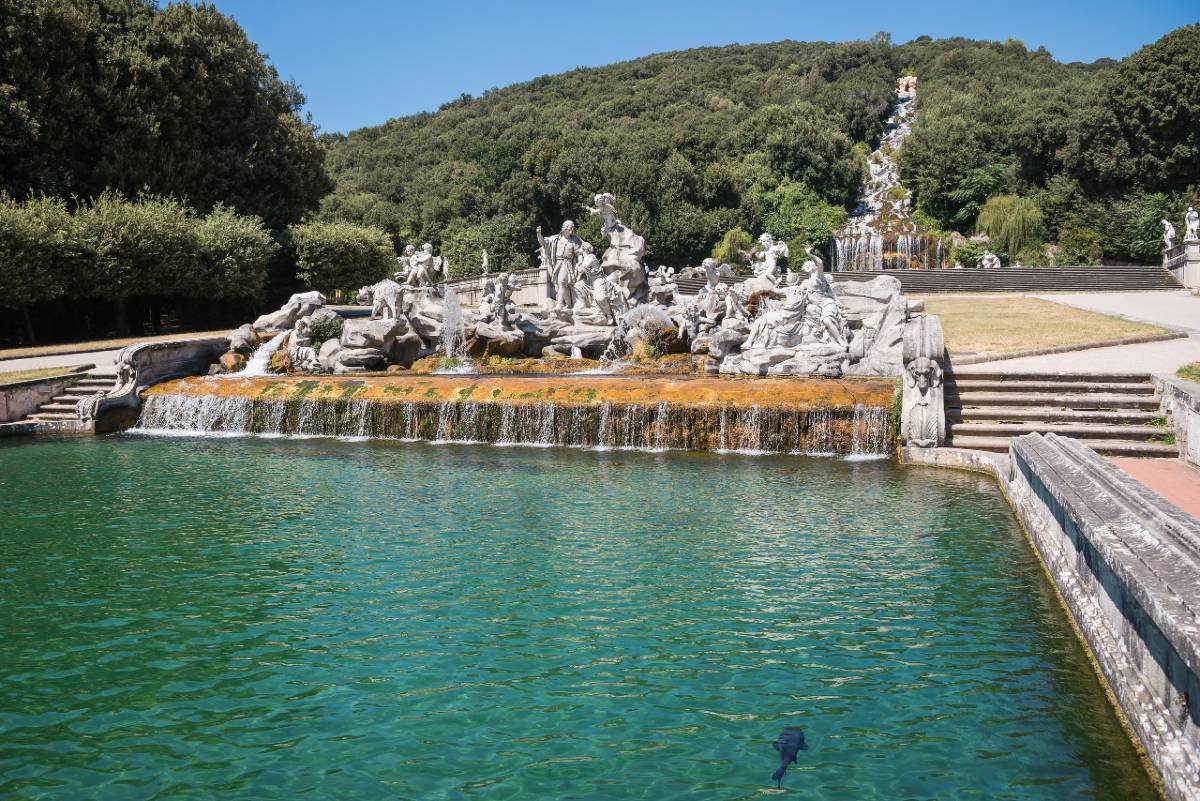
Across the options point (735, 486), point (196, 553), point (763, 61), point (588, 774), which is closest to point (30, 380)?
point (196, 553)

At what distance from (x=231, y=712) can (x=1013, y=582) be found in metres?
6.37

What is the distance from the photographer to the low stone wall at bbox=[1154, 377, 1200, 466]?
10.9m

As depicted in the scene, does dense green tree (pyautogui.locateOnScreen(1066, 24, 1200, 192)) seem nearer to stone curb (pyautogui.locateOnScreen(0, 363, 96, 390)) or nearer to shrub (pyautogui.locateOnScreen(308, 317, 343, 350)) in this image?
shrub (pyautogui.locateOnScreen(308, 317, 343, 350))

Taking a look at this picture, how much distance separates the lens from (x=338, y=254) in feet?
124

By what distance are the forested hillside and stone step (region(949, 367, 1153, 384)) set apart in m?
39.8

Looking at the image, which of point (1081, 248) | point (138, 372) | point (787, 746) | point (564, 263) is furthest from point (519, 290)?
point (787, 746)

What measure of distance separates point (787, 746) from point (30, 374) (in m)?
21.1

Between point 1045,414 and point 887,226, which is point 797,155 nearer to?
point 887,226

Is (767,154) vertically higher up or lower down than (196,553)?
higher up

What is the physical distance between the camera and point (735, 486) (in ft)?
39.7

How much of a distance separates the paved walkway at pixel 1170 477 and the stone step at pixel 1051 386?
2559mm

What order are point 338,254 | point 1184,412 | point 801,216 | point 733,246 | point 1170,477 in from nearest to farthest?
point 1170,477, point 1184,412, point 338,254, point 733,246, point 801,216

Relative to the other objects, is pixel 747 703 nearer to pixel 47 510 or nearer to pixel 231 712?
pixel 231 712

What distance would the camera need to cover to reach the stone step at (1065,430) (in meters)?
12.2
